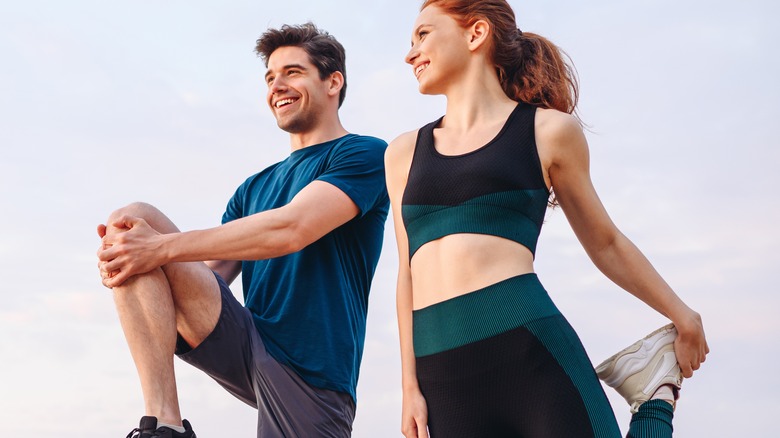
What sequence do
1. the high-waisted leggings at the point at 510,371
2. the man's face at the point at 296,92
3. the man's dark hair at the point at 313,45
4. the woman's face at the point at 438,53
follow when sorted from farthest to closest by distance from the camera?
the man's dark hair at the point at 313,45 → the man's face at the point at 296,92 → the woman's face at the point at 438,53 → the high-waisted leggings at the point at 510,371

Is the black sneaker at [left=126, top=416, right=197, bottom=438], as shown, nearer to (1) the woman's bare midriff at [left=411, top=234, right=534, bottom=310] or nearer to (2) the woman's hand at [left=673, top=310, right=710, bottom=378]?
(1) the woman's bare midriff at [left=411, top=234, right=534, bottom=310]

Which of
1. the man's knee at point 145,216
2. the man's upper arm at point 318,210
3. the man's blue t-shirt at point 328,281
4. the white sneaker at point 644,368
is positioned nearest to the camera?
the white sneaker at point 644,368

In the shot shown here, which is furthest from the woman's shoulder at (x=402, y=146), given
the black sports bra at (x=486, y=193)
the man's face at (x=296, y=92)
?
the man's face at (x=296, y=92)

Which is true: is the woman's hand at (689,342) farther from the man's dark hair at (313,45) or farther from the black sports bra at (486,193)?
the man's dark hair at (313,45)

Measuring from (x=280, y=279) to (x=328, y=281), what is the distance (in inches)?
9.3

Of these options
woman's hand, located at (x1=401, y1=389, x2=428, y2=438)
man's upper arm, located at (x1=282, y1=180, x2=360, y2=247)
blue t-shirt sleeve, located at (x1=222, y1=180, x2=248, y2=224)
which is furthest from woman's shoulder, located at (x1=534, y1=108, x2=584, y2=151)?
blue t-shirt sleeve, located at (x1=222, y1=180, x2=248, y2=224)

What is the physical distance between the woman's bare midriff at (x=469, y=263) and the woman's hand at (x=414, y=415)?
0.31 metres

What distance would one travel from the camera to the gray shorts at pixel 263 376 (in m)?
4.21

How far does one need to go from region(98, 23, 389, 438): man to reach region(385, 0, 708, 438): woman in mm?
907

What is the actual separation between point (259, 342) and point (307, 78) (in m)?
1.45

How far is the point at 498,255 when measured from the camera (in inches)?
123

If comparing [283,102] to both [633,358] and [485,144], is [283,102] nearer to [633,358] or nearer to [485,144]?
[485,144]

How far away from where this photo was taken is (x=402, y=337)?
130 inches

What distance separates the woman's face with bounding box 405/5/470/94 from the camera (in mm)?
3488
